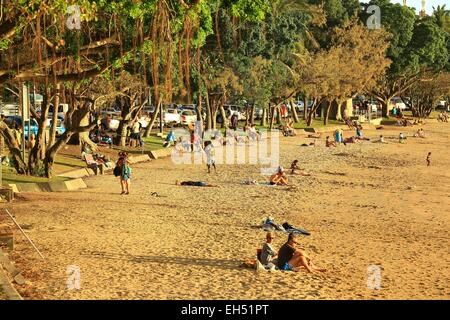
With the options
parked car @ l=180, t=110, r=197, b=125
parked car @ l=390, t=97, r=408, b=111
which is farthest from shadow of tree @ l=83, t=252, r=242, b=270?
parked car @ l=390, t=97, r=408, b=111

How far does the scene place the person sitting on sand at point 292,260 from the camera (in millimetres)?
13164

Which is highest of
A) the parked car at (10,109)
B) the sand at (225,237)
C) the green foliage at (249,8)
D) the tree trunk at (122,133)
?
the green foliage at (249,8)

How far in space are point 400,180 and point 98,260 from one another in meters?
19.3

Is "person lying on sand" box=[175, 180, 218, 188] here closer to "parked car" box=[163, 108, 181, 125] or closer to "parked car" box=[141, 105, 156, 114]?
"parked car" box=[163, 108, 181, 125]

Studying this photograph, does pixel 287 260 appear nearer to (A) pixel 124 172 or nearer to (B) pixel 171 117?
(A) pixel 124 172

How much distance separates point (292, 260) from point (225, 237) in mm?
3020

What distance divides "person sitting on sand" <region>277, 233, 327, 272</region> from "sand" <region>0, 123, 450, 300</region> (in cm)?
27

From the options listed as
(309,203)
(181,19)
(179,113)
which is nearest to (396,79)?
(179,113)

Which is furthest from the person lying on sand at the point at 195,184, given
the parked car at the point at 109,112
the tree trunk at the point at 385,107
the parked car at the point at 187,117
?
the tree trunk at the point at 385,107

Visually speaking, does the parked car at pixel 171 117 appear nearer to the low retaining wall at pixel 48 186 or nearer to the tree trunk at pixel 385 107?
the low retaining wall at pixel 48 186

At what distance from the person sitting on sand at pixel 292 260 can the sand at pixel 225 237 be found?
0.88ft
